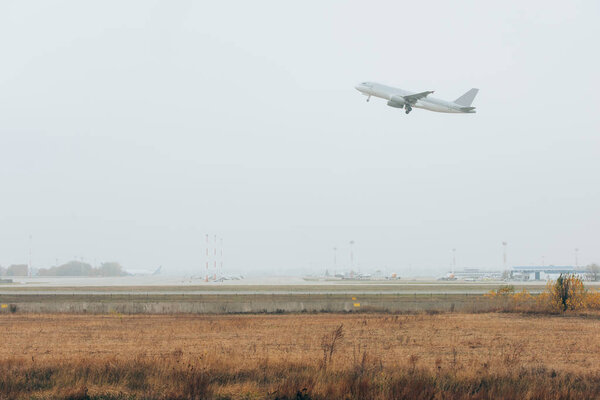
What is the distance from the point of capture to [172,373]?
17656mm

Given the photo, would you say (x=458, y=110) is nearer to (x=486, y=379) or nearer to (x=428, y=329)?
(x=428, y=329)

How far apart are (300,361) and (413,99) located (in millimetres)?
48777

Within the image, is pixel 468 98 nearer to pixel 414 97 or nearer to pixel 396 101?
pixel 414 97

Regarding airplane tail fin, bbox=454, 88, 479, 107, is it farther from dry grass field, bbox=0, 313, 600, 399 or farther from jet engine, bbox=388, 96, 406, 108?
dry grass field, bbox=0, 313, 600, 399

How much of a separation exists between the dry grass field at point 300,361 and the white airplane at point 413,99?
1333 inches

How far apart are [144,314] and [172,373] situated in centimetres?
2830

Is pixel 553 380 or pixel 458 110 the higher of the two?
pixel 458 110

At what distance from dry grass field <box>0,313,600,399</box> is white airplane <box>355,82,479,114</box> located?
33850 millimetres

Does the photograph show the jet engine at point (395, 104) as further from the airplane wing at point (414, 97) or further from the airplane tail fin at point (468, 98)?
the airplane tail fin at point (468, 98)

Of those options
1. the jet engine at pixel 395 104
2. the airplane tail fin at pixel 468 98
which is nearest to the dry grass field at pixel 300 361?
the jet engine at pixel 395 104

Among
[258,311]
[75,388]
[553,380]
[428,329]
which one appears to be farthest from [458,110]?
[75,388]

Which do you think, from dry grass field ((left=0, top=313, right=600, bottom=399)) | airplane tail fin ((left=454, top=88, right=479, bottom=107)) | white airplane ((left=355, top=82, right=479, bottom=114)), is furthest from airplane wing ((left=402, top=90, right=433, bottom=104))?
dry grass field ((left=0, top=313, right=600, bottom=399))

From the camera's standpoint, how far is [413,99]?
208ft

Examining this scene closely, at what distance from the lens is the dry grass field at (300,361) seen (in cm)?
1653
